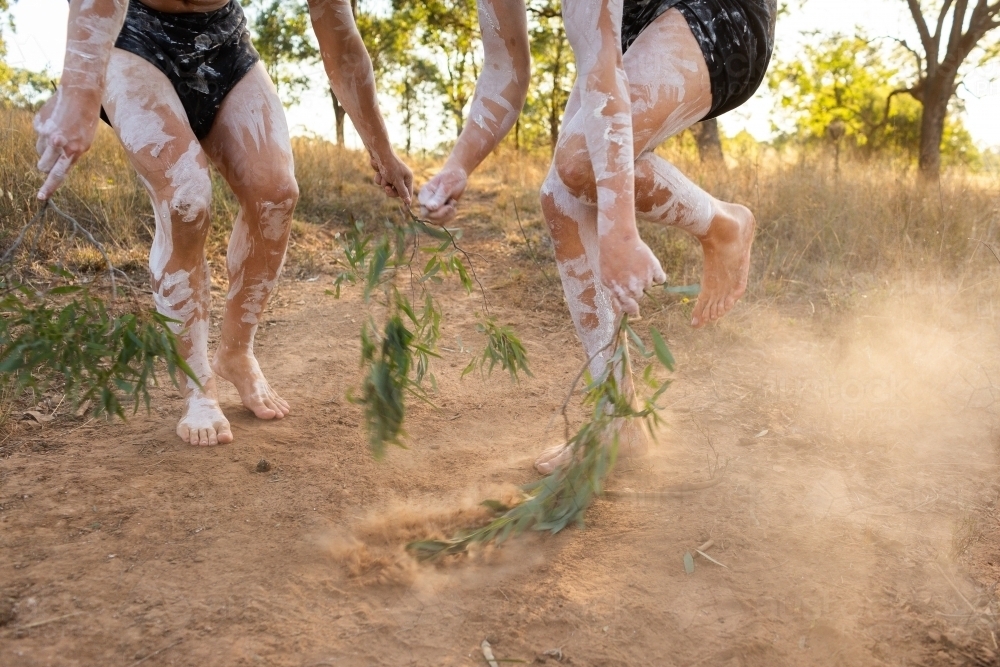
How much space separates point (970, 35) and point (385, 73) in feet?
39.9

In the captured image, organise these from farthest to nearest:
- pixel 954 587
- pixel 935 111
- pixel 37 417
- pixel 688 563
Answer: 1. pixel 935 111
2. pixel 37 417
3. pixel 688 563
4. pixel 954 587

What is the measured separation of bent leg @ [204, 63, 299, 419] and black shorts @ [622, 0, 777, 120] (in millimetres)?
1250

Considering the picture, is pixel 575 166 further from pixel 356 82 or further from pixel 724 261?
pixel 356 82

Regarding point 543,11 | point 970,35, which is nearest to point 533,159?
point 543,11

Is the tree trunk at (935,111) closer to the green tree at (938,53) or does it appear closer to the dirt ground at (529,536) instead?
the green tree at (938,53)

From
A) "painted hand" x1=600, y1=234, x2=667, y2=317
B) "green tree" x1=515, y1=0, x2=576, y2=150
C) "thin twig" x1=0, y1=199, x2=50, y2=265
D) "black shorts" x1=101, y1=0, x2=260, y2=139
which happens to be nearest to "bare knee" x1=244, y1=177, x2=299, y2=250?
"black shorts" x1=101, y1=0, x2=260, y2=139

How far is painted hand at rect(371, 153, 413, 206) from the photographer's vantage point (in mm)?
2740

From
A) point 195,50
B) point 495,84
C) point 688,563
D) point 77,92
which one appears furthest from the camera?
point 195,50

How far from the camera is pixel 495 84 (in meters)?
2.43

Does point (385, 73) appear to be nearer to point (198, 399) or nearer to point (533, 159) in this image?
A: point (533, 159)

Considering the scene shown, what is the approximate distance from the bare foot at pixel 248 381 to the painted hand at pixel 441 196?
1148 mm

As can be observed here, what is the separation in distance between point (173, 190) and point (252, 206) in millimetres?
320

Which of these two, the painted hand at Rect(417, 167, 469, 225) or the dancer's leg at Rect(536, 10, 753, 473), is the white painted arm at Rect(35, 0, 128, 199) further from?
the dancer's leg at Rect(536, 10, 753, 473)

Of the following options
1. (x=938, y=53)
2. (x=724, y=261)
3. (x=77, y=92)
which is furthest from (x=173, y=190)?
(x=938, y=53)
